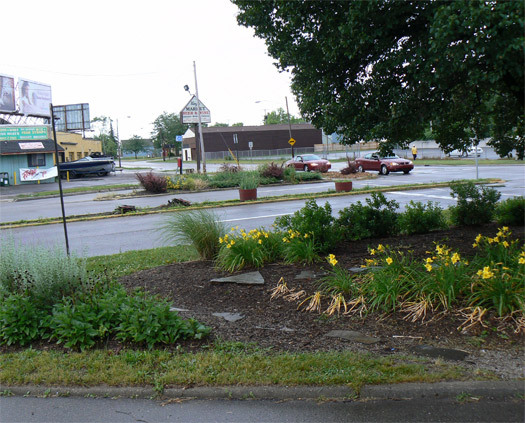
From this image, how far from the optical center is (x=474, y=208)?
29.9ft

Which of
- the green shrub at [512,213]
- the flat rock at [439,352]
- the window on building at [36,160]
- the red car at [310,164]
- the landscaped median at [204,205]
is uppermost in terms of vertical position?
the window on building at [36,160]

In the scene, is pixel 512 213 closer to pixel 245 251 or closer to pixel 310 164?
pixel 245 251

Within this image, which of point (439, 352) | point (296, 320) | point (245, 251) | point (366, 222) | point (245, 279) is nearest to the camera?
point (439, 352)

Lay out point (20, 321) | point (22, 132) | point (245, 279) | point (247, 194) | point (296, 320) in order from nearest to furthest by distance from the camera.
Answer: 1. point (20, 321)
2. point (296, 320)
3. point (245, 279)
4. point (247, 194)
5. point (22, 132)

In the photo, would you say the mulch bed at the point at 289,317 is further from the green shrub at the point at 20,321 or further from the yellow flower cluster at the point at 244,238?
the green shrub at the point at 20,321

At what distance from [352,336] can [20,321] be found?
3235mm

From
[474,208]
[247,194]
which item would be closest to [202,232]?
[474,208]

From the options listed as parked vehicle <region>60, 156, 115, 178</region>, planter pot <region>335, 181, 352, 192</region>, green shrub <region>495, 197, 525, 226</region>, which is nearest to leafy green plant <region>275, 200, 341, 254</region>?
green shrub <region>495, 197, 525, 226</region>

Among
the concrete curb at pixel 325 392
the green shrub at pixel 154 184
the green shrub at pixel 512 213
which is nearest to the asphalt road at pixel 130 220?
the green shrub at pixel 154 184

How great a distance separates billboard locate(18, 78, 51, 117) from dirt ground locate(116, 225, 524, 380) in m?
45.1

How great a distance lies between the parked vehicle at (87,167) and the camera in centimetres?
4294

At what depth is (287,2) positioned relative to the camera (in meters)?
6.50

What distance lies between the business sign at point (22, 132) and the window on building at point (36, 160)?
73.7 inches

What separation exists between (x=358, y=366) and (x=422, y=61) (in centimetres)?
380
